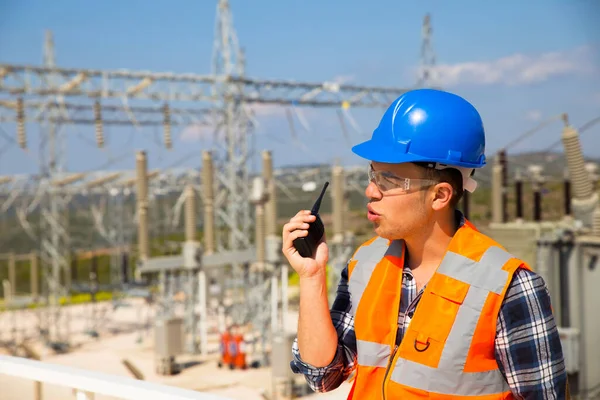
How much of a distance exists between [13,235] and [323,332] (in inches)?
687

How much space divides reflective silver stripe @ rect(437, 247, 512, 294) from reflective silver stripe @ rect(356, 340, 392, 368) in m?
0.20

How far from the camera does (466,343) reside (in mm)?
1205

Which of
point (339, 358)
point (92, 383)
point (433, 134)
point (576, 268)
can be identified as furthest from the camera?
point (576, 268)

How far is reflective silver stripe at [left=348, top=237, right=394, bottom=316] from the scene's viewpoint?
1433 mm

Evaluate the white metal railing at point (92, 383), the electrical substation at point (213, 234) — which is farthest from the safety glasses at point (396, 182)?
the electrical substation at point (213, 234)

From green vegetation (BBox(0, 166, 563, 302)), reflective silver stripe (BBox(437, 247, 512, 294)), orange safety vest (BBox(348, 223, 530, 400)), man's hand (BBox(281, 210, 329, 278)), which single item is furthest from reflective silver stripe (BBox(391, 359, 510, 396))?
green vegetation (BBox(0, 166, 563, 302))

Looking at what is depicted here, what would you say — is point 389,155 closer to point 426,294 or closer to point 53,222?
point 426,294

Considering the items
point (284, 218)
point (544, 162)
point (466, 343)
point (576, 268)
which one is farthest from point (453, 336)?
point (284, 218)

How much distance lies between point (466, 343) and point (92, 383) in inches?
32.7

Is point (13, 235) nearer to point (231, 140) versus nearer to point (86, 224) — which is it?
→ point (86, 224)

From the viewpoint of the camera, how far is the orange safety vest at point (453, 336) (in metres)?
1.20

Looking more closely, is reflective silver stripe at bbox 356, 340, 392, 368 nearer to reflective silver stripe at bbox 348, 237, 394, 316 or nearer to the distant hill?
reflective silver stripe at bbox 348, 237, 394, 316

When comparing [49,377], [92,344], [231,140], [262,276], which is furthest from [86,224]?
[49,377]

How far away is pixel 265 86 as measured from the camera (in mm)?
15219
